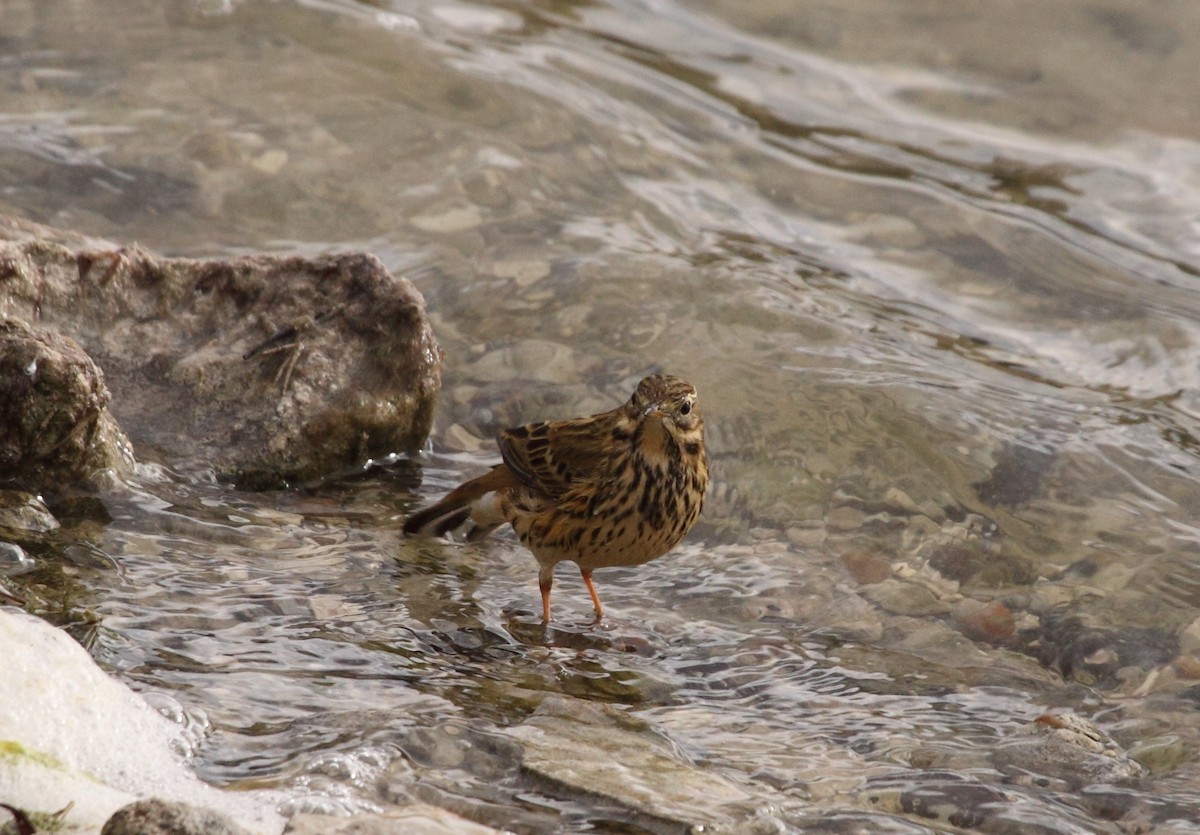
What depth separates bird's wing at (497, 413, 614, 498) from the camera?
257 inches

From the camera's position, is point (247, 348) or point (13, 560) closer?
point (13, 560)

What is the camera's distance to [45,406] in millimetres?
6094

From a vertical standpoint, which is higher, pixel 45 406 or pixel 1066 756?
pixel 45 406

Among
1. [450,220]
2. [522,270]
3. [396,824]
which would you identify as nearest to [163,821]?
[396,824]

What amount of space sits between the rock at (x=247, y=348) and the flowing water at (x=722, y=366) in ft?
0.79

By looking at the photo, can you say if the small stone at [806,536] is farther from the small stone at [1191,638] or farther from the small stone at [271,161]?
the small stone at [271,161]

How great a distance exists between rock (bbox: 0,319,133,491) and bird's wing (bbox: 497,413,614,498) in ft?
5.78

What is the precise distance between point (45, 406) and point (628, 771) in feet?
9.70

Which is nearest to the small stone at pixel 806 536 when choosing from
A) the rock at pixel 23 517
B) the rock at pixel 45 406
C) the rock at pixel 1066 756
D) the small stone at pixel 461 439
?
the small stone at pixel 461 439

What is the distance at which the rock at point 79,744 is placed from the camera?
13.0ft

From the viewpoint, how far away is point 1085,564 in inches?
271

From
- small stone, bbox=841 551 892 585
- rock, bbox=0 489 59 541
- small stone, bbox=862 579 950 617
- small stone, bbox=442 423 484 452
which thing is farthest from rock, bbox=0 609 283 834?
small stone, bbox=442 423 484 452

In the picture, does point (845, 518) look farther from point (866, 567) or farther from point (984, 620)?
point (984, 620)

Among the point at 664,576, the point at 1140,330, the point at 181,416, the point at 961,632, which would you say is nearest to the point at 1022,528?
the point at 961,632
